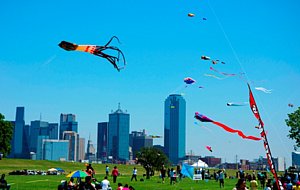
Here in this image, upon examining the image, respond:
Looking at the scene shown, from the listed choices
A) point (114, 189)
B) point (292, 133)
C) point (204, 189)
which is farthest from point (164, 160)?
point (114, 189)

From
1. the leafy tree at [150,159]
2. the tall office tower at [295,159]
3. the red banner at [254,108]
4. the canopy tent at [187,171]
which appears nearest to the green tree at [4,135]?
the leafy tree at [150,159]

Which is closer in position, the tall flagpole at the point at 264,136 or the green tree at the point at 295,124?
the tall flagpole at the point at 264,136

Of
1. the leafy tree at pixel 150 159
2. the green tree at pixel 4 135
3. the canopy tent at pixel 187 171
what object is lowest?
the canopy tent at pixel 187 171

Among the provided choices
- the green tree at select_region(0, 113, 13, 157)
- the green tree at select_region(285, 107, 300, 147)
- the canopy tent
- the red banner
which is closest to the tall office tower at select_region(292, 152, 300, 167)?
the green tree at select_region(285, 107, 300, 147)

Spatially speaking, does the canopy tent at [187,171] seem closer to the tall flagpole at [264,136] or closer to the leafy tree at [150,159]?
the tall flagpole at [264,136]

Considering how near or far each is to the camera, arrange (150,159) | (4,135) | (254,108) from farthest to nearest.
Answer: (4,135)
(150,159)
(254,108)

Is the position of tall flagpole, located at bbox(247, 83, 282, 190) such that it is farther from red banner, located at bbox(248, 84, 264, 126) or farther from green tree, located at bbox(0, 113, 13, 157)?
green tree, located at bbox(0, 113, 13, 157)

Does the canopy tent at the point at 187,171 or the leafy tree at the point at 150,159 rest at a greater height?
the leafy tree at the point at 150,159

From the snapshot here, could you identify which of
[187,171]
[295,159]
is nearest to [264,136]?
[187,171]

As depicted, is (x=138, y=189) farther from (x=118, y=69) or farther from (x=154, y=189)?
(x=118, y=69)

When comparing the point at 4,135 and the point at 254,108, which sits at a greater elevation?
the point at 4,135

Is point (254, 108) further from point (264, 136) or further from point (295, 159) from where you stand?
point (295, 159)

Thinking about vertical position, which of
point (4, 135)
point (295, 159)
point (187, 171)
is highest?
point (4, 135)

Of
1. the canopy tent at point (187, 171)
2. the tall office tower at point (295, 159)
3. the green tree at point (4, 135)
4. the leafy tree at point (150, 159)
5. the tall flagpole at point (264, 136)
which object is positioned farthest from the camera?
the green tree at point (4, 135)
